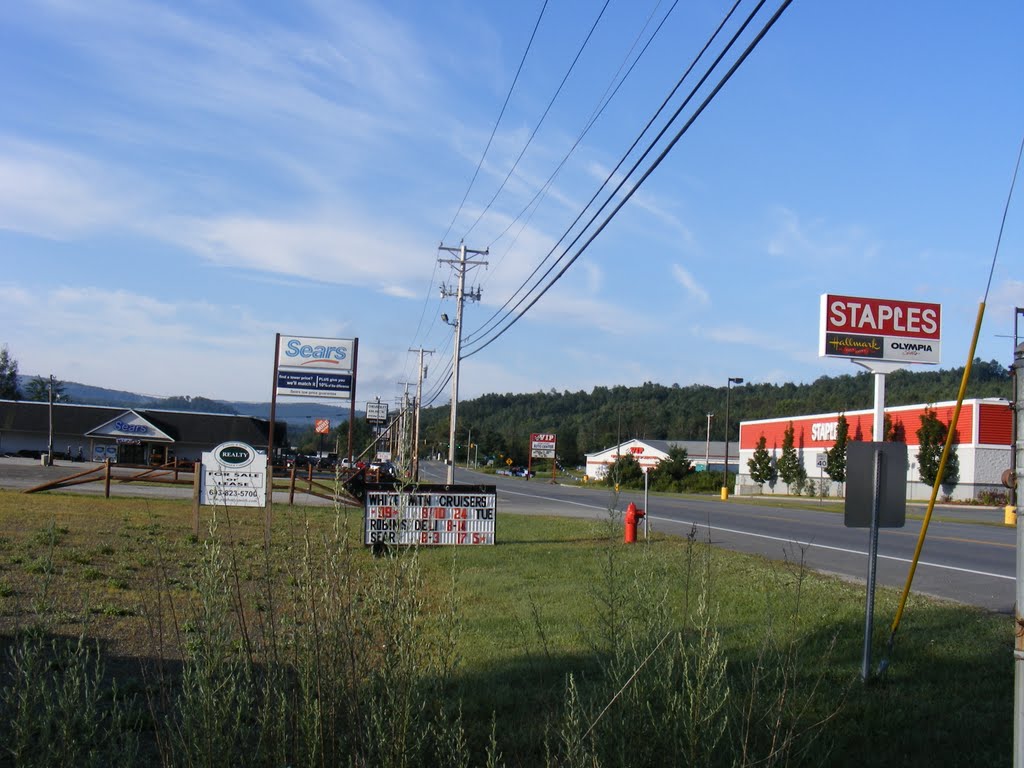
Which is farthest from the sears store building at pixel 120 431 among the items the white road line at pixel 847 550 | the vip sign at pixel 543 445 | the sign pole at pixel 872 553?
the sign pole at pixel 872 553

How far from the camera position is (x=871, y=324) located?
33.5 metres

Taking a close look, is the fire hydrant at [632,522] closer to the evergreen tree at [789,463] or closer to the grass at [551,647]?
the grass at [551,647]

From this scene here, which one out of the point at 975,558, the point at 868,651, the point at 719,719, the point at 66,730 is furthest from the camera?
the point at 975,558

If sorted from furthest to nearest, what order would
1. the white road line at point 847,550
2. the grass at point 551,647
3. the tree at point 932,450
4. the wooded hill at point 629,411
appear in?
the wooded hill at point 629,411 < the tree at point 932,450 < the white road line at point 847,550 < the grass at point 551,647

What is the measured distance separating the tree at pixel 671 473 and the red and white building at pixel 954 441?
15.5 feet

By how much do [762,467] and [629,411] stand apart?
88.9 meters

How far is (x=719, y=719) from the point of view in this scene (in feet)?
17.4

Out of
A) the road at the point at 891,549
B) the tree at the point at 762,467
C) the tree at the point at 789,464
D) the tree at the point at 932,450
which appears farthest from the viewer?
the tree at the point at 762,467

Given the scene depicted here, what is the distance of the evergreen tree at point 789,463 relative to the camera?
6912 centimetres

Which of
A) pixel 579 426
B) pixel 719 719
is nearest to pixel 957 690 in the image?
pixel 719 719

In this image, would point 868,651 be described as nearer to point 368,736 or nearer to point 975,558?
point 368,736

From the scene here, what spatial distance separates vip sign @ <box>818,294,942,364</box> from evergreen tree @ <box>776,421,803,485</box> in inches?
1401

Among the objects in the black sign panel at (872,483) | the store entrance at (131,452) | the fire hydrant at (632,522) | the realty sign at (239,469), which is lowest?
the store entrance at (131,452)

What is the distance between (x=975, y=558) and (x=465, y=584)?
10.5 meters
